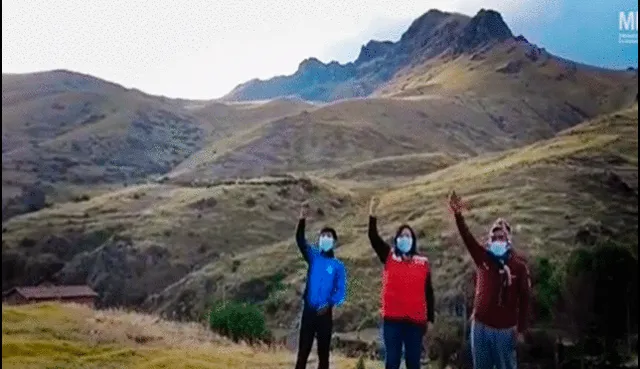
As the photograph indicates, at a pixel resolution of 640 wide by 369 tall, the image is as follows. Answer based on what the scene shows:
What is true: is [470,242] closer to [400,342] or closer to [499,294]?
[499,294]

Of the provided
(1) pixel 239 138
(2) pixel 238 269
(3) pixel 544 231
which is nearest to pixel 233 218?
(2) pixel 238 269

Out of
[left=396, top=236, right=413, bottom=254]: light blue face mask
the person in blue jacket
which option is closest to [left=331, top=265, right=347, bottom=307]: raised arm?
the person in blue jacket

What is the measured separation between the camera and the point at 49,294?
9312 millimetres

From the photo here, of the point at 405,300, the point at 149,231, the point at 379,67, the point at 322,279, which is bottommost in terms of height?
the point at 405,300

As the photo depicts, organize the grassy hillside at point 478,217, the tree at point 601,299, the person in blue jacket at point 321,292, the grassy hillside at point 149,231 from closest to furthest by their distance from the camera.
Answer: the person in blue jacket at point 321,292 → the grassy hillside at point 149,231 → the tree at point 601,299 → the grassy hillside at point 478,217

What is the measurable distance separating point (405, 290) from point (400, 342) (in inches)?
17.1

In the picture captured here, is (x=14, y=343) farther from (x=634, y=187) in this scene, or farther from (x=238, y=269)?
(x=634, y=187)

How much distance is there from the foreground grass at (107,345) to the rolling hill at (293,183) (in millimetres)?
580

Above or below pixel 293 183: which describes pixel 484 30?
above

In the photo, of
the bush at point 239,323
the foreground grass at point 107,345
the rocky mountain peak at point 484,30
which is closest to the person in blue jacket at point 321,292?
the foreground grass at point 107,345

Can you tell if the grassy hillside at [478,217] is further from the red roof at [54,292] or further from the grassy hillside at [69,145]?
the grassy hillside at [69,145]

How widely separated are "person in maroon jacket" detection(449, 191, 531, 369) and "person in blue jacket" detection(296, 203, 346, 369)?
115cm

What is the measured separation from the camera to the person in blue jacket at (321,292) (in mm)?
7297

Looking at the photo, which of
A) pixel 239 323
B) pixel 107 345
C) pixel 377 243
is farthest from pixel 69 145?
pixel 377 243
